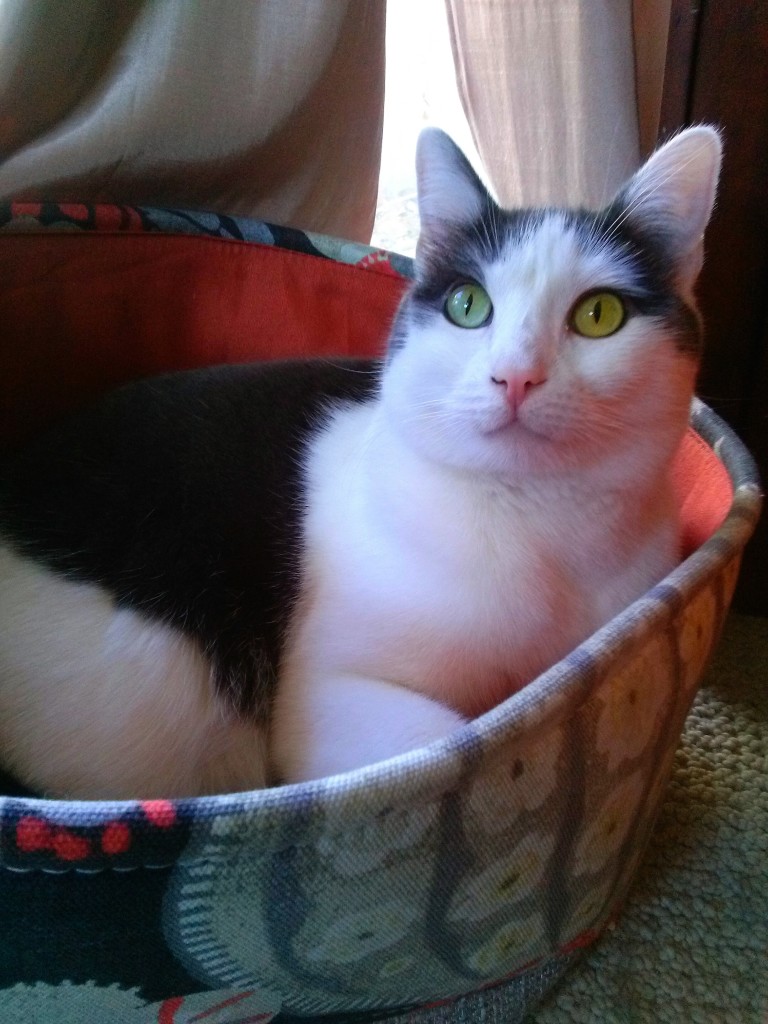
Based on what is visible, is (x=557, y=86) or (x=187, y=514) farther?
(x=557, y=86)

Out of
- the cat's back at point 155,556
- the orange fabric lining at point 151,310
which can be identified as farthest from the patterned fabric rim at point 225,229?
the cat's back at point 155,556

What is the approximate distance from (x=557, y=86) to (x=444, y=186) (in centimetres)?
63

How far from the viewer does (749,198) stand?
1.00 metres

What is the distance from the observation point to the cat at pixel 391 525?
0.65 meters

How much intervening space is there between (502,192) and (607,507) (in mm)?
835

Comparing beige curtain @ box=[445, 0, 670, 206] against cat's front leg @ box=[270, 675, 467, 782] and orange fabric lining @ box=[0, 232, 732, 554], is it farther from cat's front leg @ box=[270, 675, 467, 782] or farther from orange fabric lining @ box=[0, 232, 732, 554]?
cat's front leg @ box=[270, 675, 467, 782]

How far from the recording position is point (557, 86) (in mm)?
1252

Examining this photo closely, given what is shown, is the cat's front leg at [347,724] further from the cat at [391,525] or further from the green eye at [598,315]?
the green eye at [598,315]

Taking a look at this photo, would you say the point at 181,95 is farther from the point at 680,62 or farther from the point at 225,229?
the point at 680,62

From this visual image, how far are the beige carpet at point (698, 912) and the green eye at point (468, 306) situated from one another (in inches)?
21.4

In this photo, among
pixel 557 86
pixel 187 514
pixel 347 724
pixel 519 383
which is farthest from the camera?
pixel 557 86

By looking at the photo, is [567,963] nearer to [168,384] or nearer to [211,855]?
[211,855]

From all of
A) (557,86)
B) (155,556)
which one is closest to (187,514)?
(155,556)

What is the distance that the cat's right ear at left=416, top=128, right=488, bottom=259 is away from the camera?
0.74m
